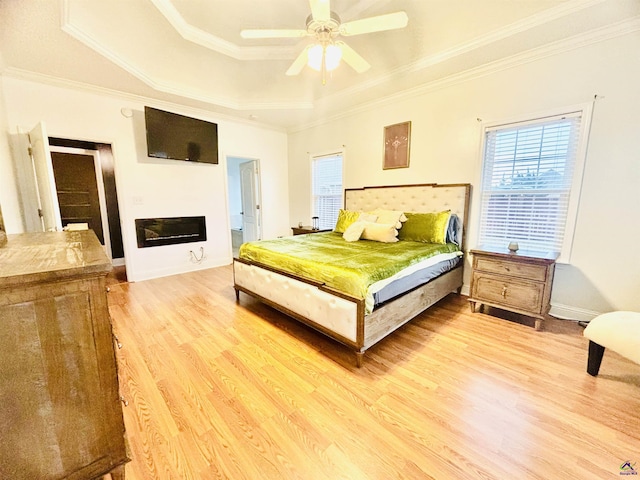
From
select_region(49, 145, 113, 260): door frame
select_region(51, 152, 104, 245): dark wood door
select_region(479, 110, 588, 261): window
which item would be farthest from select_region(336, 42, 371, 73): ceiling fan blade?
select_region(51, 152, 104, 245): dark wood door

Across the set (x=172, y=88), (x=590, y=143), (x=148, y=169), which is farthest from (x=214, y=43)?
(x=590, y=143)

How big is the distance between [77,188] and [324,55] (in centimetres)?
484

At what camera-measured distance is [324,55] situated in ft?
7.07

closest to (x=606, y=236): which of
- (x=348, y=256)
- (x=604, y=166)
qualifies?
(x=604, y=166)

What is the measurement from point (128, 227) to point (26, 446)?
3567 millimetres

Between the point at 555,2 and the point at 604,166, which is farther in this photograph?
the point at 604,166

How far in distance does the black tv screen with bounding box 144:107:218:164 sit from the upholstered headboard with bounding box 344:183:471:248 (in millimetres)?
2415

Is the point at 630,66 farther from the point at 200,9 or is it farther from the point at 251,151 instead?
the point at 251,151

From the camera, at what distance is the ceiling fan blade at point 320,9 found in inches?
68.0

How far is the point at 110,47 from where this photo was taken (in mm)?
2680

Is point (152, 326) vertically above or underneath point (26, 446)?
underneath

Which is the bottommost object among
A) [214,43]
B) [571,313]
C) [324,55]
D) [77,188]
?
[571,313]

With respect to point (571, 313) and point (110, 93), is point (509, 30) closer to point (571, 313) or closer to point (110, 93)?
point (571, 313)

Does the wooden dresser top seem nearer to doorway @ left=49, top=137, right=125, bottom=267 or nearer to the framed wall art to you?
the framed wall art
